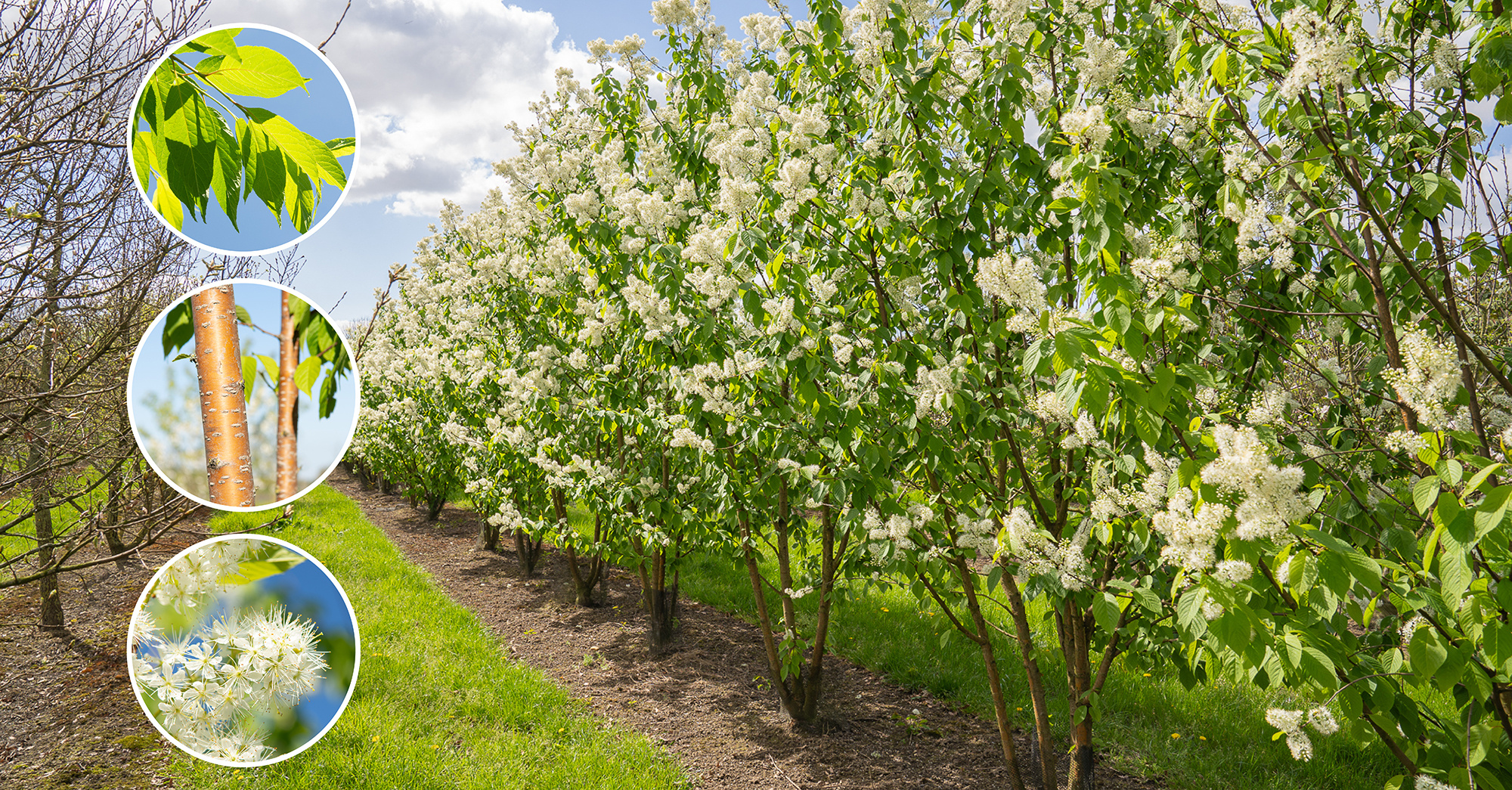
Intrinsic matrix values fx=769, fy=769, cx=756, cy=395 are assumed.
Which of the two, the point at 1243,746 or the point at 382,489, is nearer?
the point at 1243,746

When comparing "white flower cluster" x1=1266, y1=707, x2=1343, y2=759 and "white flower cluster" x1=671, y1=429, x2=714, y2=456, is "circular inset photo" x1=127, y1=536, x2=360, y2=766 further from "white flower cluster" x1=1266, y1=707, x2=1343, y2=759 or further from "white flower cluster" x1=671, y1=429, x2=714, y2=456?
"white flower cluster" x1=1266, y1=707, x2=1343, y2=759

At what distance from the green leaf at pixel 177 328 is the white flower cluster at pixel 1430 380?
239cm

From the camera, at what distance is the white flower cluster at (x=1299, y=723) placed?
165 cm

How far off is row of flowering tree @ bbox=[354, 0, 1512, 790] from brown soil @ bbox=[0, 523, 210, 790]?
265cm

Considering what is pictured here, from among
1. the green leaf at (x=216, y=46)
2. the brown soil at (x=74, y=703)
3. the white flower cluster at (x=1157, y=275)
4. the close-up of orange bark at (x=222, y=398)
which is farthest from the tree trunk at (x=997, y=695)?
the brown soil at (x=74, y=703)

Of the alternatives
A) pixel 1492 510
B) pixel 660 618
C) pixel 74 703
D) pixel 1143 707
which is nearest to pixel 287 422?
pixel 1492 510

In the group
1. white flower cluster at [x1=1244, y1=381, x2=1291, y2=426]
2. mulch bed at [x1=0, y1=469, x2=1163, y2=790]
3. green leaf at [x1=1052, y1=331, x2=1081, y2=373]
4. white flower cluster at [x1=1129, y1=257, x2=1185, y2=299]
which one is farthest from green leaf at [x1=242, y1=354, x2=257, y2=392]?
mulch bed at [x1=0, y1=469, x2=1163, y2=790]

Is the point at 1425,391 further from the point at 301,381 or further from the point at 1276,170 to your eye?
the point at 301,381

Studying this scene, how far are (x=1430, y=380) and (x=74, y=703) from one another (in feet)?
22.3

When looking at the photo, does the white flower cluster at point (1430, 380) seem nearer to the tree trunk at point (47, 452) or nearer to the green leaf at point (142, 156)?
the green leaf at point (142, 156)

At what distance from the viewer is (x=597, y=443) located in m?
5.34

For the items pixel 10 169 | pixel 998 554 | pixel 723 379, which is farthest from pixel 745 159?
pixel 10 169

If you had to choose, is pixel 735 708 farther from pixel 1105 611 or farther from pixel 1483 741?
pixel 1483 741

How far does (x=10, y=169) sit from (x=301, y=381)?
239 cm
